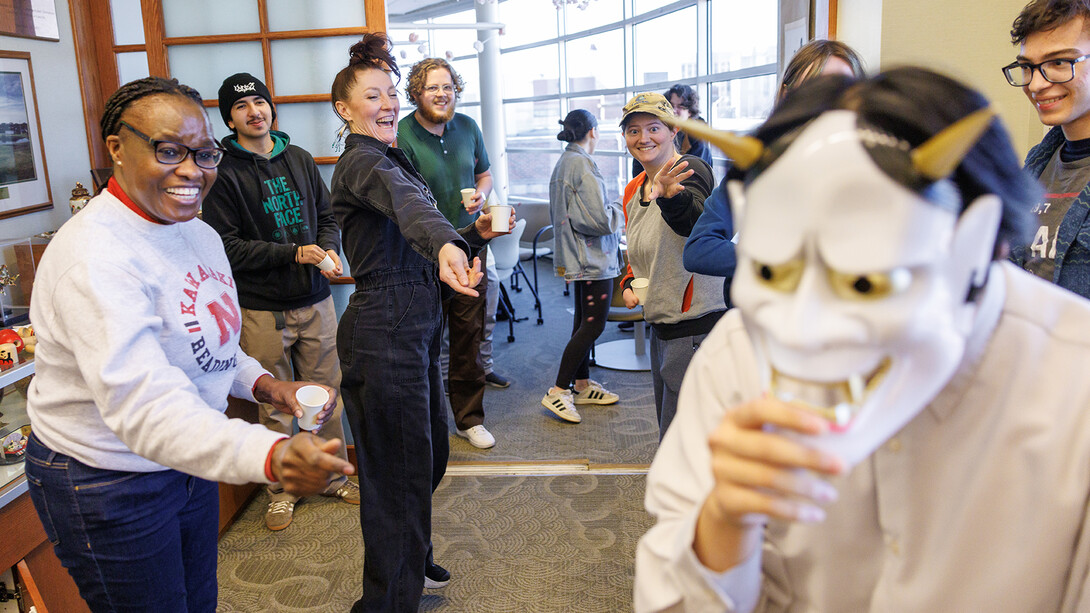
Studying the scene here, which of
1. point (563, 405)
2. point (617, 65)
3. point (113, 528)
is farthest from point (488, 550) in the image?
point (617, 65)

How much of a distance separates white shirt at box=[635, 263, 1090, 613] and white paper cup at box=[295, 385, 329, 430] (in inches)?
36.9

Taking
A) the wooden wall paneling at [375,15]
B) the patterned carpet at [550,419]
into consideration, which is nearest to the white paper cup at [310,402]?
the patterned carpet at [550,419]

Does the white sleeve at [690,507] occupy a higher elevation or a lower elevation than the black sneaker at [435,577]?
higher

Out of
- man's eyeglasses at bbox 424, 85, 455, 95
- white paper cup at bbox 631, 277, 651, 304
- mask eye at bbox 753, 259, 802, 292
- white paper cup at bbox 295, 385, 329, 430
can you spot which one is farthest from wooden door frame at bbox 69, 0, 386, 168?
mask eye at bbox 753, 259, 802, 292

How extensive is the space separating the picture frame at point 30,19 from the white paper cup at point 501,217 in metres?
2.37

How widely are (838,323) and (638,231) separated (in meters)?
1.69

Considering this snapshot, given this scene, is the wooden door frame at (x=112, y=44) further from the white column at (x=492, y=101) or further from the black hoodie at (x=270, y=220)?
the white column at (x=492, y=101)

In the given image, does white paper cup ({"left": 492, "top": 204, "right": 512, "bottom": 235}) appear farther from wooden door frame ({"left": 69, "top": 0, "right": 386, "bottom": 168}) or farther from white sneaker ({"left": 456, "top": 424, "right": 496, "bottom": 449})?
white sneaker ({"left": 456, "top": 424, "right": 496, "bottom": 449})

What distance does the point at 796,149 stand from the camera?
1.82 feet

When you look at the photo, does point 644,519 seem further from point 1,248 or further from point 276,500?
point 1,248

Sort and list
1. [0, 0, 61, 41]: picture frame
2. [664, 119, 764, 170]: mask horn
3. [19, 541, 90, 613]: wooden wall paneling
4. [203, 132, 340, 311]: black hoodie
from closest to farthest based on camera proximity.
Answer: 1. [664, 119, 764, 170]: mask horn
2. [19, 541, 90, 613]: wooden wall paneling
3. [203, 132, 340, 311]: black hoodie
4. [0, 0, 61, 41]: picture frame

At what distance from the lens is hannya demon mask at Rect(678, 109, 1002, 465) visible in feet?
1.71

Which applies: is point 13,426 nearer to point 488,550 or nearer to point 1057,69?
point 488,550

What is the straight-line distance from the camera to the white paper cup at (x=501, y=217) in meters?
2.14
